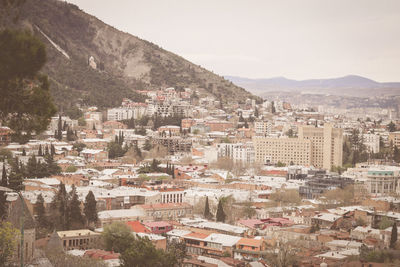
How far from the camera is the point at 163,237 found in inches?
1252

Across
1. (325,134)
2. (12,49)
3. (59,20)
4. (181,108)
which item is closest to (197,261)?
(12,49)

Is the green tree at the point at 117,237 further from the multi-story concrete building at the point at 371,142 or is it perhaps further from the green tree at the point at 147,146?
the multi-story concrete building at the point at 371,142

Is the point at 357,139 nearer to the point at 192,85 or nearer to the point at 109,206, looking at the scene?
the point at 109,206

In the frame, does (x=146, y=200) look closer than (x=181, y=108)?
Yes

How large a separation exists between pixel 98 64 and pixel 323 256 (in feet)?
Answer: 302

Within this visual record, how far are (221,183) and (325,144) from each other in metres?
17.3

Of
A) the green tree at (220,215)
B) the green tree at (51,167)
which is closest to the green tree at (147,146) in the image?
the green tree at (51,167)

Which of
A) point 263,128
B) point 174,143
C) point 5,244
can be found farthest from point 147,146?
point 5,244

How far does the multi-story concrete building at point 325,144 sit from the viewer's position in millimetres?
64750

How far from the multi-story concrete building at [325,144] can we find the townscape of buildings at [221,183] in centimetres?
11

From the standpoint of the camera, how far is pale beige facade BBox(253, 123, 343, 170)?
6494cm

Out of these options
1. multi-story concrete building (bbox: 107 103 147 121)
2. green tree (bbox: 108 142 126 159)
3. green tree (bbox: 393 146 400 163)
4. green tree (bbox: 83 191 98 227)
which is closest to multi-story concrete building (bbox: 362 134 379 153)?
green tree (bbox: 393 146 400 163)

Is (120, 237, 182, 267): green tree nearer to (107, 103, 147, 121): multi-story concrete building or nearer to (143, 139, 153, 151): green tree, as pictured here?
(143, 139, 153, 151): green tree

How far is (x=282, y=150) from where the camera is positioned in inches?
2692
